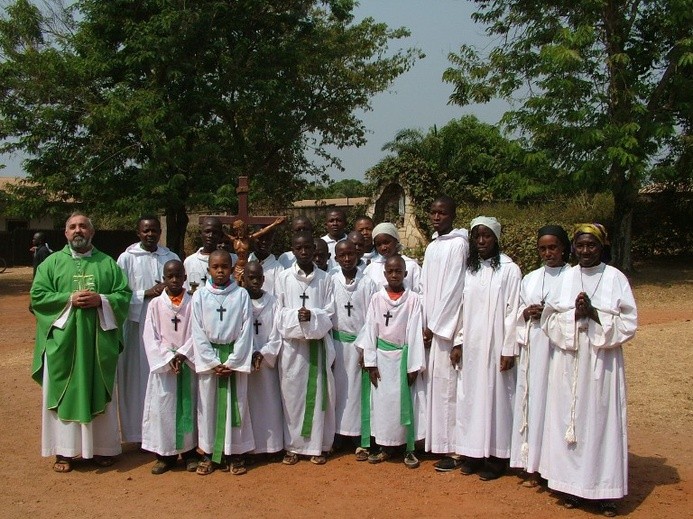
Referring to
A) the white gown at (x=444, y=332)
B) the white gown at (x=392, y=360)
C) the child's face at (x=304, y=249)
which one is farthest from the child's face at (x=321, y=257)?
the white gown at (x=444, y=332)

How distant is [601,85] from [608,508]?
14197mm

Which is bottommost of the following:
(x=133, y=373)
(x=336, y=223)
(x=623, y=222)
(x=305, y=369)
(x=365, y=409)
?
(x=365, y=409)

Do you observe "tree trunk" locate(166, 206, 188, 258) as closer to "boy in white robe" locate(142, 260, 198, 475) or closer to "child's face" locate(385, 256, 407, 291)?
"boy in white robe" locate(142, 260, 198, 475)

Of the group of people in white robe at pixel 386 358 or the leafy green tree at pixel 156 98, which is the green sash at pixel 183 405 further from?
the leafy green tree at pixel 156 98

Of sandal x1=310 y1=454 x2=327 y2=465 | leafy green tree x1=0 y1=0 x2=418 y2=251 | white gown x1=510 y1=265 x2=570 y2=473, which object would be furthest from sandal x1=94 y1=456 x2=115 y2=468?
leafy green tree x1=0 y1=0 x2=418 y2=251

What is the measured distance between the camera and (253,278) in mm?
6109

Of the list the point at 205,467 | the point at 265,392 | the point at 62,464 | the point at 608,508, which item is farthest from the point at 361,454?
the point at 62,464

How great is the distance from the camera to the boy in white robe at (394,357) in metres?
6.04

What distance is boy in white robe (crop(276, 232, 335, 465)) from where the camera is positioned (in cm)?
618

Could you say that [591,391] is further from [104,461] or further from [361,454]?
[104,461]

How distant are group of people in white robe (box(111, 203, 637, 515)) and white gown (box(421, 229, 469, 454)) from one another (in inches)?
0.5

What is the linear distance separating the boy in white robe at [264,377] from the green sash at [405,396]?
0.99 metres

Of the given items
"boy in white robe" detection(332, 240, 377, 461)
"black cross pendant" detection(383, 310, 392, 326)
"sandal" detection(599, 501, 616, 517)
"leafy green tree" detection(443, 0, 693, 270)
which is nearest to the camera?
"sandal" detection(599, 501, 616, 517)

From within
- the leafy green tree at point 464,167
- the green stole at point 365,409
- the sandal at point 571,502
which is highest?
the leafy green tree at point 464,167
